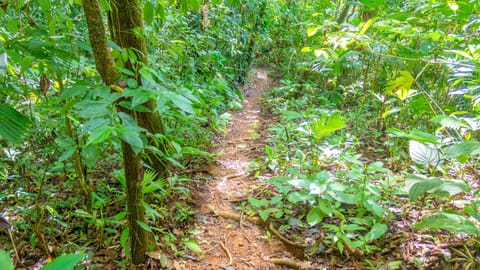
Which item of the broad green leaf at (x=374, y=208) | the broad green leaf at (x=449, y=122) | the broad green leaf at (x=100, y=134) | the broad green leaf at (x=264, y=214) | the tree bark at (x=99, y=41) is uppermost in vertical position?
the tree bark at (x=99, y=41)

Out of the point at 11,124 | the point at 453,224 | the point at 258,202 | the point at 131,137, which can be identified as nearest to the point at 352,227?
the point at 453,224

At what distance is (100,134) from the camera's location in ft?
3.43

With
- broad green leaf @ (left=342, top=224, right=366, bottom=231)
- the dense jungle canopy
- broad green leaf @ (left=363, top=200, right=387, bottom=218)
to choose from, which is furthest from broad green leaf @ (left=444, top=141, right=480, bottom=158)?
broad green leaf @ (left=342, top=224, right=366, bottom=231)

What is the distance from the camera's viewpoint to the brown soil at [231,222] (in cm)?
230

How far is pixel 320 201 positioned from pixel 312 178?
0.61 ft

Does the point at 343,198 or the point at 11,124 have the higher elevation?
the point at 11,124

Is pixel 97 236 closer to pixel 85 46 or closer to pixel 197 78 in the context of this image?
pixel 85 46

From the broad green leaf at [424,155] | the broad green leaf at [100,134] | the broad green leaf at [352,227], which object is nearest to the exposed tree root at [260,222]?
the broad green leaf at [352,227]

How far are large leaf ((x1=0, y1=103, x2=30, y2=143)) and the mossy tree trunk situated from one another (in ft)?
1.49

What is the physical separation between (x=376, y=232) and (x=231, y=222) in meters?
1.16

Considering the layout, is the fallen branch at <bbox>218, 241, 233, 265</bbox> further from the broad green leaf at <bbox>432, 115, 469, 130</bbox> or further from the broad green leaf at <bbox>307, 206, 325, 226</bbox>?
the broad green leaf at <bbox>432, 115, 469, 130</bbox>

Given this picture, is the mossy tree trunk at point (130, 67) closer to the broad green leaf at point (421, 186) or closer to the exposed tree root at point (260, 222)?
the exposed tree root at point (260, 222)

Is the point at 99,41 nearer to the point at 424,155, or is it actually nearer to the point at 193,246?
the point at 193,246

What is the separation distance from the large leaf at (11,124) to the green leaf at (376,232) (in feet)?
6.87
